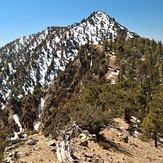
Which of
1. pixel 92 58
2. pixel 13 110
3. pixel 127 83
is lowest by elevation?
pixel 13 110

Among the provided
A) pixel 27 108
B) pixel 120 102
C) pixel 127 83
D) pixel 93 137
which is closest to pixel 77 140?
pixel 93 137

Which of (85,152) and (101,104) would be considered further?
(101,104)

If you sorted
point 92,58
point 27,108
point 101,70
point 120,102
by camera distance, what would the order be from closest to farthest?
point 120,102, point 101,70, point 92,58, point 27,108

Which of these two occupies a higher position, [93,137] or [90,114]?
[90,114]

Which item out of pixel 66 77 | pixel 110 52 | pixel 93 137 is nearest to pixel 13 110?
pixel 66 77

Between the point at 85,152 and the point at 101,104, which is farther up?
the point at 101,104

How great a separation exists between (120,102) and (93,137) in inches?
807

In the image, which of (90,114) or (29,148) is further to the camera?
(90,114)

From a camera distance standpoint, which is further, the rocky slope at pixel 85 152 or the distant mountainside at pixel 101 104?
the distant mountainside at pixel 101 104

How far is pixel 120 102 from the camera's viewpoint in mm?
46969

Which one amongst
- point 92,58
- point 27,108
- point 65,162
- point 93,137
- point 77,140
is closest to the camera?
point 65,162

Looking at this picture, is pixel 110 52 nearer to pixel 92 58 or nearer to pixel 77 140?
pixel 92 58

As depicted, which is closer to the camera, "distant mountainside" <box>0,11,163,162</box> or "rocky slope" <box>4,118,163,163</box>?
"rocky slope" <box>4,118,163,163</box>

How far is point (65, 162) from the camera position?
1798 cm
